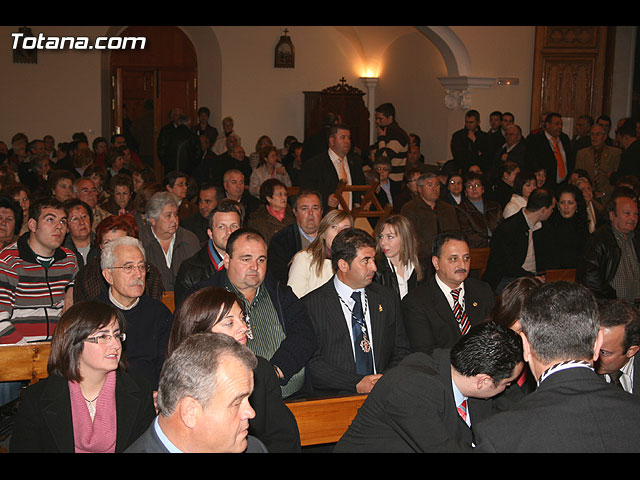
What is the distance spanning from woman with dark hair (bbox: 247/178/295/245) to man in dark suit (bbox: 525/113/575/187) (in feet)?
16.2

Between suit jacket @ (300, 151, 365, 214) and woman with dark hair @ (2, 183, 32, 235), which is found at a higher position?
suit jacket @ (300, 151, 365, 214)

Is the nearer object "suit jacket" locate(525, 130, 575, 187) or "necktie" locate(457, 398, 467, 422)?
"necktie" locate(457, 398, 467, 422)

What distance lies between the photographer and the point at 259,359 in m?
3.11

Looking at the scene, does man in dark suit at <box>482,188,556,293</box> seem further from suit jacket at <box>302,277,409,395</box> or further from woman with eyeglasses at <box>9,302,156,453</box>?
woman with eyeglasses at <box>9,302,156,453</box>

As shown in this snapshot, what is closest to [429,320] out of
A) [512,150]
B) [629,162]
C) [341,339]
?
[341,339]

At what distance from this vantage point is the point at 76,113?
1352 cm

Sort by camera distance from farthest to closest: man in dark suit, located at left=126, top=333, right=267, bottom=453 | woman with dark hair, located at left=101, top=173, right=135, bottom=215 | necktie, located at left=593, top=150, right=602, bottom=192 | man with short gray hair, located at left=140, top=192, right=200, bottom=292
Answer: necktie, located at left=593, top=150, right=602, bottom=192, woman with dark hair, located at left=101, top=173, right=135, bottom=215, man with short gray hair, located at left=140, top=192, right=200, bottom=292, man in dark suit, located at left=126, top=333, right=267, bottom=453

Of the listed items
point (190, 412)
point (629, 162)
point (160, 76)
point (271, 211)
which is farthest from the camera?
point (160, 76)

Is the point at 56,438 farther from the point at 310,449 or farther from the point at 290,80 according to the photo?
the point at 290,80

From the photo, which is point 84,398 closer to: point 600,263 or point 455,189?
point 600,263

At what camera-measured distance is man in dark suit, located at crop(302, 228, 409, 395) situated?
4020 millimetres

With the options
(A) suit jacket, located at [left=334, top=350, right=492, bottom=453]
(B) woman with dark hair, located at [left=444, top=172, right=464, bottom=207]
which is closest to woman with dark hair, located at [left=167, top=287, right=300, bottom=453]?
(A) suit jacket, located at [left=334, top=350, right=492, bottom=453]

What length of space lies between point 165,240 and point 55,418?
289 cm

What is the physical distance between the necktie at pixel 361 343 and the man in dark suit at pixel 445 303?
37 centimetres
